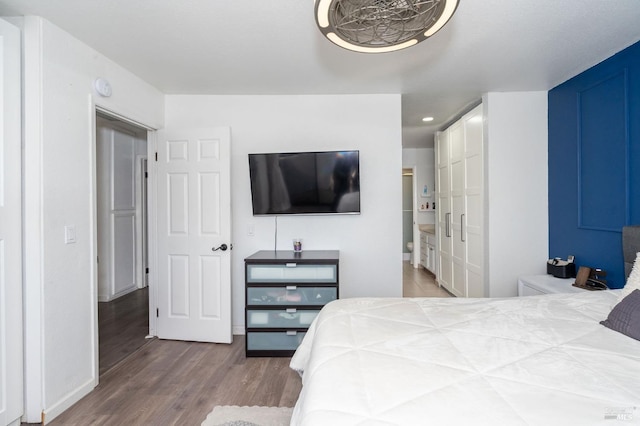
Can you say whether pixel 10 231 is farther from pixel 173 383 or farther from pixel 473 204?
pixel 473 204

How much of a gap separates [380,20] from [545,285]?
102 inches

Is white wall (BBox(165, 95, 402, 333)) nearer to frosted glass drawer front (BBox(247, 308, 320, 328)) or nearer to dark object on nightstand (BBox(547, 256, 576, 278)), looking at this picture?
frosted glass drawer front (BBox(247, 308, 320, 328))

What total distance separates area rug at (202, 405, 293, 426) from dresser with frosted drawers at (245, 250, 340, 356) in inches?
29.1

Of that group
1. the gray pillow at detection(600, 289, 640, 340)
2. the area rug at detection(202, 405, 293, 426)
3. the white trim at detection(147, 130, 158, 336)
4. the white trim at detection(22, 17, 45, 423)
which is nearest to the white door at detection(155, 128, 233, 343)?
the white trim at detection(147, 130, 158, 336)

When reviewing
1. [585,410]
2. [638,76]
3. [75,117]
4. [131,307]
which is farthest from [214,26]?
[131,307]

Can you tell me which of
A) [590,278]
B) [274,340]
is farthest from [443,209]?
[274,340]

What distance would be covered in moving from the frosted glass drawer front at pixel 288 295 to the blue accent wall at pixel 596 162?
93.7 inches

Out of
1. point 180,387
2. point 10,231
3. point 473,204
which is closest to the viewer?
point 10,231

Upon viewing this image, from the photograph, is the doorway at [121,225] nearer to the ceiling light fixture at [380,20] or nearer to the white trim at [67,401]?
the white trim at [67,401]

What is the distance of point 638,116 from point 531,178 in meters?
1.02

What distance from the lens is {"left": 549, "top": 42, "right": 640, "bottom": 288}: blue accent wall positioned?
2254 mm

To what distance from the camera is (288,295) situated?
2.69 m

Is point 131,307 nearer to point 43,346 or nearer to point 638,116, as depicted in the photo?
point 43,346

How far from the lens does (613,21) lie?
1.95m
